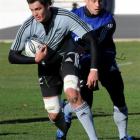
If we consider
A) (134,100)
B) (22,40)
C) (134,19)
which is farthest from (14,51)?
(134,19)

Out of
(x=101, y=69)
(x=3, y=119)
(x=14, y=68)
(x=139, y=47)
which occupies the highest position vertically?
(x=101, y=69)

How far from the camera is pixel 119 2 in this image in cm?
5362

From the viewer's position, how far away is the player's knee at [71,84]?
9312 millimetres

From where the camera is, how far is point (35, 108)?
16312 millimetres

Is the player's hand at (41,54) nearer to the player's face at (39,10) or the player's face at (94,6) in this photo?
the player's face at (39,10)

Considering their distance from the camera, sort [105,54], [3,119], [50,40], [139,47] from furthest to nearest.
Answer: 1. [139,47]
2. [3,119]
3. [105,54]
4. [50,40]

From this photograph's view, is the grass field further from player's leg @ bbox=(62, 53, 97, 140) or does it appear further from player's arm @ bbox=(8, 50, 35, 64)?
player's leg @ bbox=(62, 53, 97, 140)

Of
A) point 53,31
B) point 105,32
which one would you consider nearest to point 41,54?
point 53,31

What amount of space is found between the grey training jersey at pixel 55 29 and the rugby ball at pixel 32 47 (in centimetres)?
8

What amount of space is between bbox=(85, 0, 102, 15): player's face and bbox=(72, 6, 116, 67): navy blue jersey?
0.20ft

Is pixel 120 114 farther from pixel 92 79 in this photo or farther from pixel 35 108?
pixel 35 108

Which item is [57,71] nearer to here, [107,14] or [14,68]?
[107,14]

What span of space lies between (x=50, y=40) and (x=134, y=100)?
8.06 meters

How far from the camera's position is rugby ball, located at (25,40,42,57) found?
9.61m
